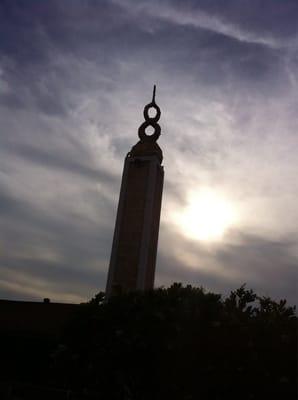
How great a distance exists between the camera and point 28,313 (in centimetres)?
3116

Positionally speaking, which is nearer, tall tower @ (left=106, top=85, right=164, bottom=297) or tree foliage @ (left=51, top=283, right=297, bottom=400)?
tree foliage @ (left=51, top=283, right=297, bottom=400)

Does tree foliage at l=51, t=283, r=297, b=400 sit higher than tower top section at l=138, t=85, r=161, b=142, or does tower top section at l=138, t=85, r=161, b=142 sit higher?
tower top section at l=138, t=85, r=161, b=142

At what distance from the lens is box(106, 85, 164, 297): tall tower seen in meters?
41.3

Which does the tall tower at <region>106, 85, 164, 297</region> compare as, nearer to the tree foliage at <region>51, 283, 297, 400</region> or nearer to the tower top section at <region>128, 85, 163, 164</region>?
the tower top section at <region>128, 85, 163, 164</region>

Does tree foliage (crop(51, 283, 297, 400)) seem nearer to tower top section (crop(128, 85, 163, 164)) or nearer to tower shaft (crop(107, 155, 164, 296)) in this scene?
tower shaft (crop(107, 155, 164, 296))

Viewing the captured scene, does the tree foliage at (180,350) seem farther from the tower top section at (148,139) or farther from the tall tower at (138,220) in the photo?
the tower top section at (148,139)

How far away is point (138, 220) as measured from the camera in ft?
143

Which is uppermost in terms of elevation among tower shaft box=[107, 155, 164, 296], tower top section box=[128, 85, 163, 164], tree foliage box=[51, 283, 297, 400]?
tower top section box=[128, 85, 163, 164]

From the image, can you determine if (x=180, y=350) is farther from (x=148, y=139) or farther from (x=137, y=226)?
(x=148, y=139)

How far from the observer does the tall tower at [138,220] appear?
4134cm

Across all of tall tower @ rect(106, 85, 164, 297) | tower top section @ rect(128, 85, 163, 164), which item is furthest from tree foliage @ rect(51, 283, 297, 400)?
tower top section @ rect(128, 85, 163, 164)

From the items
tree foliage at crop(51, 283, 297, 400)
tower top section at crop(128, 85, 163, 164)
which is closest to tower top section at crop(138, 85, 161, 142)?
tower top section at crop(128, 85, 163, 164)

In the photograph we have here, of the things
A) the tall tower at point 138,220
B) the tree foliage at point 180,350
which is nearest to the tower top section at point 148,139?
the tall tower at point 138,220

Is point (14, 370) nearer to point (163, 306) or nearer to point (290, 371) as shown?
point (163, 306)
